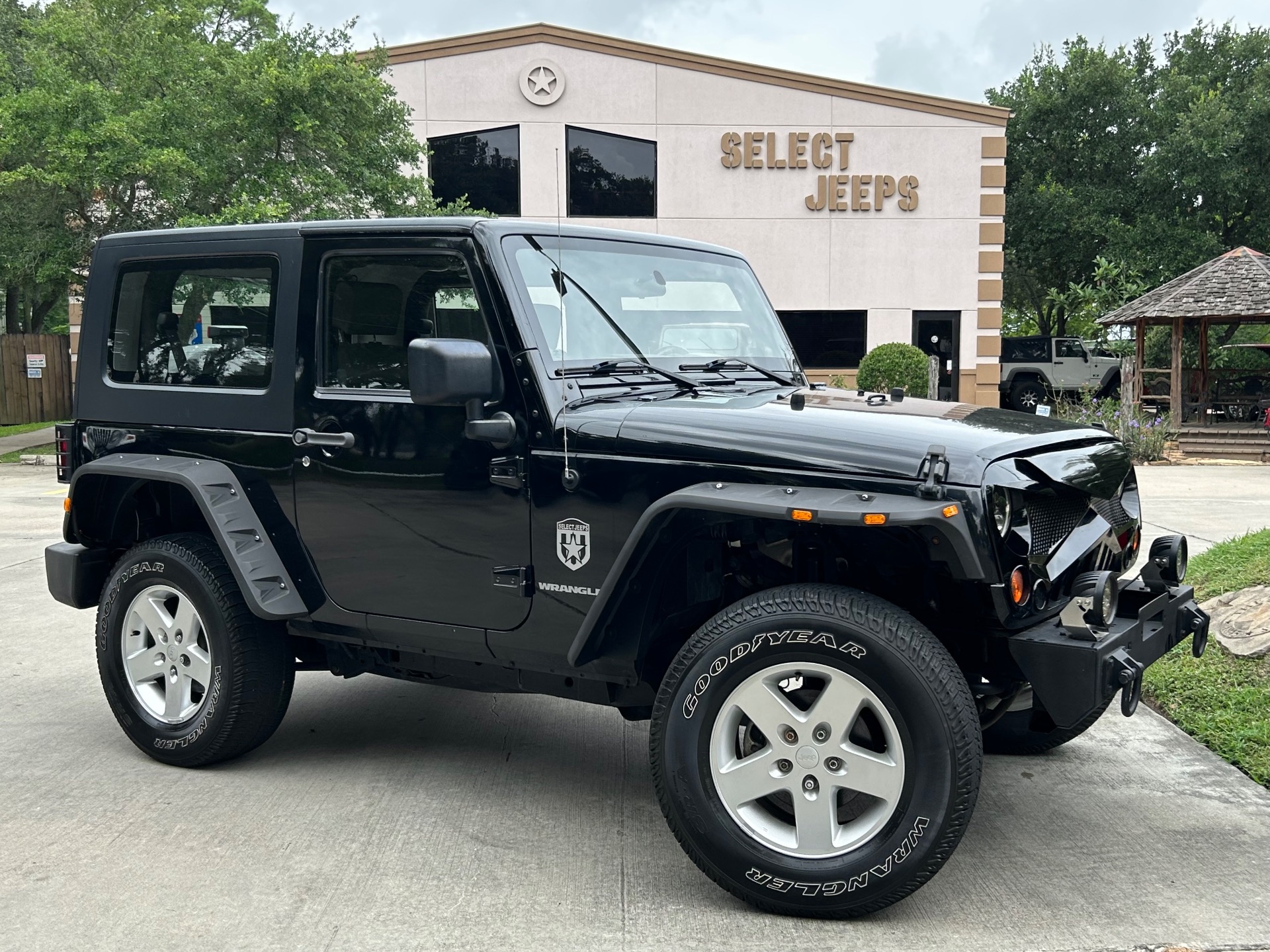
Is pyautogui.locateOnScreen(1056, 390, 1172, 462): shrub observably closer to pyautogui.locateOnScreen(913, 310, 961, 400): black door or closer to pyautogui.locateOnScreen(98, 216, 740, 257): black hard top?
pyautogui.locateOnScreen(913, 310, 961, 400): black door

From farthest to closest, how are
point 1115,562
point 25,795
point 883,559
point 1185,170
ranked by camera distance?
1. point 1185,170
2. point 25,795
3. point 1115,562
4. point 883,559

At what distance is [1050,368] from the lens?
30.5 metres

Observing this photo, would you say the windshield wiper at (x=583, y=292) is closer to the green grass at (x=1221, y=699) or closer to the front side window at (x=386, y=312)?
the front side window at (x=386, y=312)

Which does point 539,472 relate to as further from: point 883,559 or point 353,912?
point 353,912

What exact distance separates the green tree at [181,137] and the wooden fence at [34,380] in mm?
6305

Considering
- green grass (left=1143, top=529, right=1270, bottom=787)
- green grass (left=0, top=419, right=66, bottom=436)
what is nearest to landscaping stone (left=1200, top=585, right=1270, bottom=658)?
green grass (left=1143, top=529, right=1270, bottom=787)

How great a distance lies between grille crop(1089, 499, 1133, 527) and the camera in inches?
151

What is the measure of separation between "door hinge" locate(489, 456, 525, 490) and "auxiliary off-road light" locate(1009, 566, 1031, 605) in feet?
4.96

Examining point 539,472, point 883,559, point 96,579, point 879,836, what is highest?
point 539,472

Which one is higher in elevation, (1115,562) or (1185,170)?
(1185,170)

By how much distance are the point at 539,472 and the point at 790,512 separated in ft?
2.98

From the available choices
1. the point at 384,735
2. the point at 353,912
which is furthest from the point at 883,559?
the point at 384,735

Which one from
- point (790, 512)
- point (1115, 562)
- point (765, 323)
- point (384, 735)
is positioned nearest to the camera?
point (790, 512)

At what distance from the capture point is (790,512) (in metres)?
3.16
